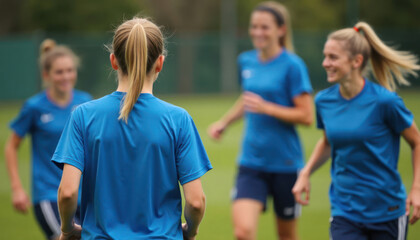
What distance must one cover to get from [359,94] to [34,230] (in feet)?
16.5

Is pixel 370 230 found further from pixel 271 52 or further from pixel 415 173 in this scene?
pixel 271 52

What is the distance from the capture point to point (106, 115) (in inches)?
106

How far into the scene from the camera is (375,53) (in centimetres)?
430

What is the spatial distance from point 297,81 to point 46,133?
92.6 inches

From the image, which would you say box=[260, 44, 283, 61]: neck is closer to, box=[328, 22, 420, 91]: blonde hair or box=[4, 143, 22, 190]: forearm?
box=[328, 22, 420, 91]: blonde hair

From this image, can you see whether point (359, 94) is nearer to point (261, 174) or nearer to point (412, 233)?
point (261, 174)

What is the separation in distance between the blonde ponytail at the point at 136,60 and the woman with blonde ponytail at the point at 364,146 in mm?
1804

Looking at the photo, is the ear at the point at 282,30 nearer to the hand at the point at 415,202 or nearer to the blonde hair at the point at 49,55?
the blonde hair at the point at 49,55

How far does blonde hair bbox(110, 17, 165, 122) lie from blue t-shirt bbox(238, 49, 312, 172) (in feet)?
9.27

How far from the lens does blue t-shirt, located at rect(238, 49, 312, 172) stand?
5.41m

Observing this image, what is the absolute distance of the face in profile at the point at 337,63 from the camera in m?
4.07

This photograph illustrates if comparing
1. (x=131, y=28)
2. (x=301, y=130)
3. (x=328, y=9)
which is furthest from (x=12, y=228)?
(x=328, y=9)

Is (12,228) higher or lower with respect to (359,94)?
lower

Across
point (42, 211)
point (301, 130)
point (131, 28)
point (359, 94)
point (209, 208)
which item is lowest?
point (301, 130)
